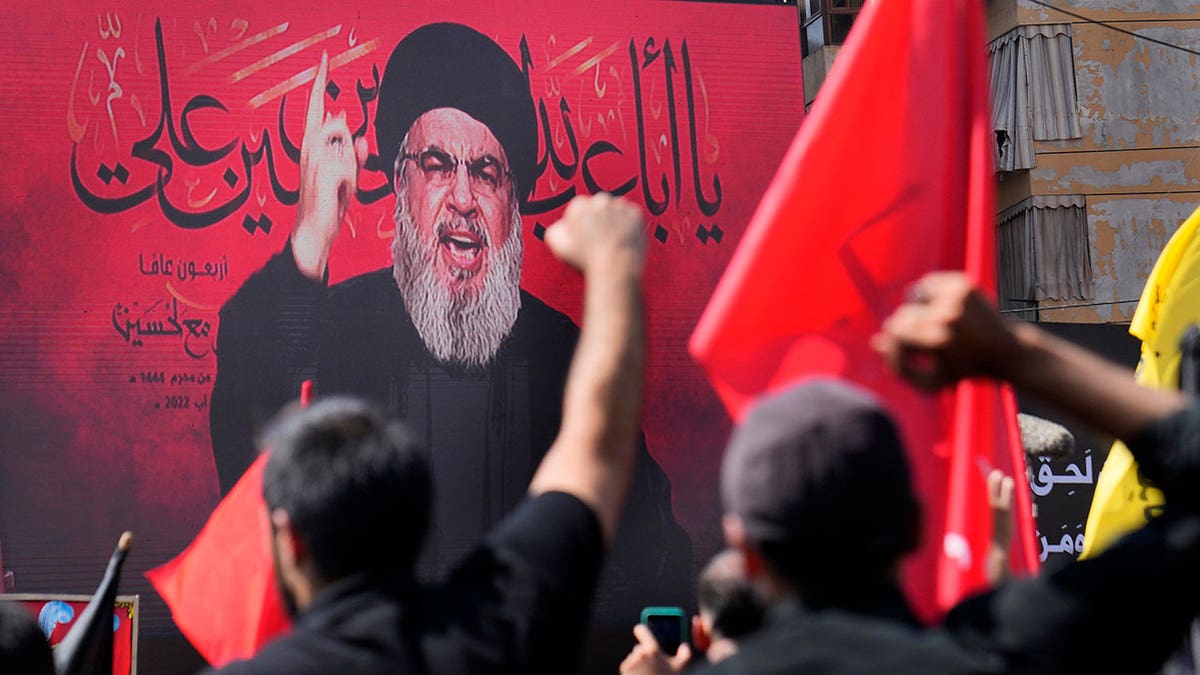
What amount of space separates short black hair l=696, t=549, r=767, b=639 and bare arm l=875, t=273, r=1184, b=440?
1.17 meters

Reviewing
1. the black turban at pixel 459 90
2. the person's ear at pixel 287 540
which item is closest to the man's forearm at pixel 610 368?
the person's ear at pixel 287 540

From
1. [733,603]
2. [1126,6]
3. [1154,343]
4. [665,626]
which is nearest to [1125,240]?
[1126,6]

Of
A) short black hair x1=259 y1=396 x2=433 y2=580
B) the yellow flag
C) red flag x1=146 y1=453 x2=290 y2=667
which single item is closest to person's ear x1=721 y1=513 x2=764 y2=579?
short black hair x1=259 y1=396 x2=433 y2=580

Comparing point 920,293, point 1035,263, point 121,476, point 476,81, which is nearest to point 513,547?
point 920,293

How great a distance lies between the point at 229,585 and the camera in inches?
133

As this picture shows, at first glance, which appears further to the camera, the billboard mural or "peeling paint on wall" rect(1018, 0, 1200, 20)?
Answer: "peeling paint on wall" rect(1018, 0, 1200, 20)

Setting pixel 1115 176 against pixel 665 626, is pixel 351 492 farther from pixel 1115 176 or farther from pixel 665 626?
pixel 1115 176

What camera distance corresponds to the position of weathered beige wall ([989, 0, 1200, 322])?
1633cm

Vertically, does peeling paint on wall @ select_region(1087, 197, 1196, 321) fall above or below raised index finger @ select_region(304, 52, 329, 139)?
below

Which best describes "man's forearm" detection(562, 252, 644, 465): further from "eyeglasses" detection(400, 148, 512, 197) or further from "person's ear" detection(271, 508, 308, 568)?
"eyeglasses" detection(400, 148, 512, 197)

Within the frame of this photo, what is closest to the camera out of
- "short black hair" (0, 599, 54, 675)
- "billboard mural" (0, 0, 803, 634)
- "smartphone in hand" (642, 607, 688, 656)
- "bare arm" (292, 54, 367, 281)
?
"short black hair" (0, 599, 54, 675)

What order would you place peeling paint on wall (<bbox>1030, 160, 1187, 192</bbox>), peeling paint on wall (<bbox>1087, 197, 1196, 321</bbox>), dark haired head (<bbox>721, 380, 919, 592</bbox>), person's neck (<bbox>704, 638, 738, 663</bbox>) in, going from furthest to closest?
peeling paint on wall (<bbox>1030, 160, 1187, 192</bbox>) → peeling paint on wall (<bbox>1087, 197, 1196, 321</bbox>) → person's neck (<bbox>704, 638, 738, 663</bbox>) → dark haired head (<bbox>721, 380, 919, 592</bbox>)

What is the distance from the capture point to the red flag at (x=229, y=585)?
3258 millimetres

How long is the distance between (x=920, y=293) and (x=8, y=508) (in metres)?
10.0
